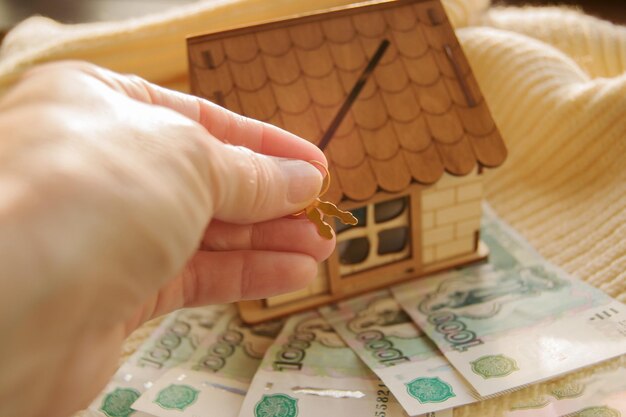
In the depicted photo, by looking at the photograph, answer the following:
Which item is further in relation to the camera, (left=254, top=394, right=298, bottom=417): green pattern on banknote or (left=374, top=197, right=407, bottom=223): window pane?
(left=374, top=197, right=407, bottom=223): window pane

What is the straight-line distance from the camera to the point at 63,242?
1.19 ft

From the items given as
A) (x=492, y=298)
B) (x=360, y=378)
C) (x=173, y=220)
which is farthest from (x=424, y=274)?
(x=173, y=220)

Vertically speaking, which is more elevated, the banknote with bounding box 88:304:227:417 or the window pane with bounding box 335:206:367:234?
the window pane with bounding box 335:206:367:234

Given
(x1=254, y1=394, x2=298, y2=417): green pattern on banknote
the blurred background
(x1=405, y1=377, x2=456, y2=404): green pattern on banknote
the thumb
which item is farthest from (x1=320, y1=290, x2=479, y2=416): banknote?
the blurred background

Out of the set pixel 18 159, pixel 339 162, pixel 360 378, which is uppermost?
pixel 18 159

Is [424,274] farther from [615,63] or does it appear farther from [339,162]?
[615,63]

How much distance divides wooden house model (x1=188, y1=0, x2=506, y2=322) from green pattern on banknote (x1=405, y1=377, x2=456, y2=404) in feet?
0.59

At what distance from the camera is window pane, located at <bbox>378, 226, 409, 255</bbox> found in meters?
0.80

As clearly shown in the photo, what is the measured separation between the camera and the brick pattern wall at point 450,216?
792mm

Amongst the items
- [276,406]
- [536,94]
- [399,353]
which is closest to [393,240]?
[399,353]

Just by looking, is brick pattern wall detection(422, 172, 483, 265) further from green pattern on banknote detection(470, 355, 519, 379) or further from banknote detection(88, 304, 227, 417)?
banknote detection(88, 304, 227, 417)

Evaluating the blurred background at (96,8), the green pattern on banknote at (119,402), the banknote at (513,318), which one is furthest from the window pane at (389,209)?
the blurred background at (96,8)

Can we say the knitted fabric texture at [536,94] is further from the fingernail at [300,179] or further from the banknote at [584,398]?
the fingernail at [300,179]

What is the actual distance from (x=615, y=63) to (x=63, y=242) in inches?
40.7
